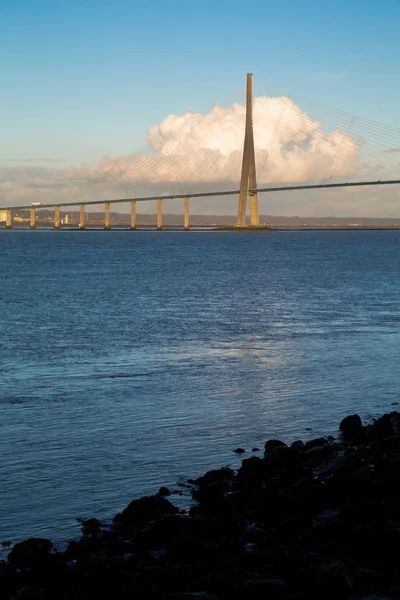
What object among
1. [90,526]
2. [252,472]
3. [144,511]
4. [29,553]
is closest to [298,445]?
[252,472]

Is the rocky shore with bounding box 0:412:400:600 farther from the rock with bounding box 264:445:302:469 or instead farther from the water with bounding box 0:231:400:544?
the water with bounding box 0:231:400:544

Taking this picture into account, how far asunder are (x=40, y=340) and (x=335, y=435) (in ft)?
32.5

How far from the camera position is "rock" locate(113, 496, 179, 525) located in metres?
7.68

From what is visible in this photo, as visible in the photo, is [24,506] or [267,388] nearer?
[24,506]

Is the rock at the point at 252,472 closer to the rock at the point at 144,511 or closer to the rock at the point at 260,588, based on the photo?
the rock at the point at 144,511

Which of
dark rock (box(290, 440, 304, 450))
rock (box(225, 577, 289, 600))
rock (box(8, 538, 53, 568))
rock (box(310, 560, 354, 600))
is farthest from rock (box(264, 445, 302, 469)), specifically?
rock (box(225, 577, 289, 600))

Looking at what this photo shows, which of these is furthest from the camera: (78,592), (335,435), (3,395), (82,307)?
(82,307)

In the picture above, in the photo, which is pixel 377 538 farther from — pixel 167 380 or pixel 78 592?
pixel 167 380

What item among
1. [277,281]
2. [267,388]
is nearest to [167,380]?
[267,388]

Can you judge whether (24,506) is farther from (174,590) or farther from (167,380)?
(167,380)

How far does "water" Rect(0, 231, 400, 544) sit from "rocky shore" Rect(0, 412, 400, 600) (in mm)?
729

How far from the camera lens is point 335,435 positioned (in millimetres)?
11008

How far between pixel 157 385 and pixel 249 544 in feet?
24.2

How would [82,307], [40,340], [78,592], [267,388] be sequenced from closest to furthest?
[78,592]
[267,388]
[40,340]
[82,307]
